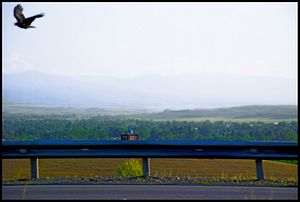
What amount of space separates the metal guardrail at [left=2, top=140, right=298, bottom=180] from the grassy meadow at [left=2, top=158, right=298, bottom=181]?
6.72 ft

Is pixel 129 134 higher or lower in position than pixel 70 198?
higher

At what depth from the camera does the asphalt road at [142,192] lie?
403 inches

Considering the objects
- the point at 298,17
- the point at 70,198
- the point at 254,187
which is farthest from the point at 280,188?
the point at 70,198

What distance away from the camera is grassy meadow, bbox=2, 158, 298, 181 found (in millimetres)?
15338

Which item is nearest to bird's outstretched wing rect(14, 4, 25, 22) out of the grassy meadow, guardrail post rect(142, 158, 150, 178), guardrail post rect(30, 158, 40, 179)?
guardrail post rect(30, 158, 40, 179)

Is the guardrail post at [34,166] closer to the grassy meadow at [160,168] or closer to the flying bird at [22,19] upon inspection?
the grassy meadow at [160,168]

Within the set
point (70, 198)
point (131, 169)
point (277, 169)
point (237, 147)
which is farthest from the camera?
point (277, 169)

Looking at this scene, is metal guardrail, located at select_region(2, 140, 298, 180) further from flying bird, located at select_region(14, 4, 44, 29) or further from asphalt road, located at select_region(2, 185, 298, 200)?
flying bird, located at select_region(14, 4, 44, 29)

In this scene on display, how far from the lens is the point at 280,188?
1143 cm

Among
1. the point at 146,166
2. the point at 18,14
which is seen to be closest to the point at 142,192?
the point at 146,166

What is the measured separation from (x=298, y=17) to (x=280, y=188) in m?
3.10

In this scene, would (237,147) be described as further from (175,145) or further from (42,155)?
(42,155)

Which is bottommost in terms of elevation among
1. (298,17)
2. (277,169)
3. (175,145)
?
(277,169)

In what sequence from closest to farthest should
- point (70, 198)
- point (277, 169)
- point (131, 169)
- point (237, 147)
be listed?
point (70, 198) < point (237, 147) < point (131, 169) < point (277, 169)
